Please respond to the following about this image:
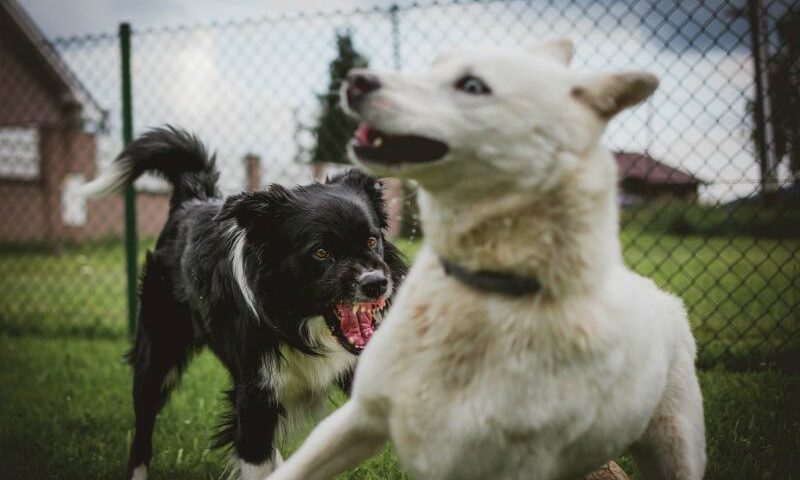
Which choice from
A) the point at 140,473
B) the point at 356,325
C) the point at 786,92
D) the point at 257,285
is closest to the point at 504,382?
the point at 356,325

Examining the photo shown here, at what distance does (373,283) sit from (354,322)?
262 millimetres

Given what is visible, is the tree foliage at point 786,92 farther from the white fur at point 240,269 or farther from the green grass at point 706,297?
the white fur at point 240,269

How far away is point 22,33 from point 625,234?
17.2 m

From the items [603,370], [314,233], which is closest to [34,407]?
[314,233]

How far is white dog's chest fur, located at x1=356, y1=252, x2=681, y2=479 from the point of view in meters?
1.51

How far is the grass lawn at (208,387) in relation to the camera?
314 centimetres

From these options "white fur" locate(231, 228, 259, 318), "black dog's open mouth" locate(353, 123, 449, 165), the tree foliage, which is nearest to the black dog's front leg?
"white fur" locate(231, 228, 259, 318)

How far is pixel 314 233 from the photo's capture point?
291 centimetres

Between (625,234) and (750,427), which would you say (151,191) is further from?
(750,427)

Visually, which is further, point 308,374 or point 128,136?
point 128,136

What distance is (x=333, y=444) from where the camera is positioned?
175cm

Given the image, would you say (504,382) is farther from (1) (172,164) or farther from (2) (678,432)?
(1) (172,164)

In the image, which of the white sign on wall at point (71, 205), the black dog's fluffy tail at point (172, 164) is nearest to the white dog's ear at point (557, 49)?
the black dog's fluffy tail at point (172, 164)

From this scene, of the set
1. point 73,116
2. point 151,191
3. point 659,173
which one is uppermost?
point 659,173
